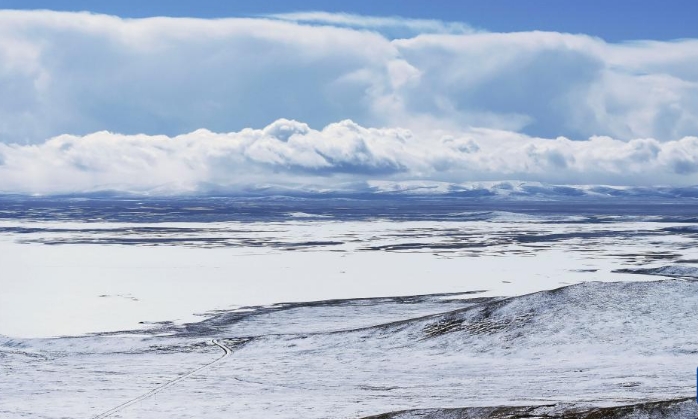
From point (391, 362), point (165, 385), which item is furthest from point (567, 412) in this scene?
point (165, 385)

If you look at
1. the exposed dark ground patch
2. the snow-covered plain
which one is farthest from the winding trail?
the exposed dark ground patch

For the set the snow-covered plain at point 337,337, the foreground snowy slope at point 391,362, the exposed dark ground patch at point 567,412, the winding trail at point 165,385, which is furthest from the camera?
the snow-covered plain at point 337,337

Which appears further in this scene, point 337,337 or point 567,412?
point 337,337

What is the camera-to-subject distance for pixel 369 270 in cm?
7231

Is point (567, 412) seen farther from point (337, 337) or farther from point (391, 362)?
point (337, 337)

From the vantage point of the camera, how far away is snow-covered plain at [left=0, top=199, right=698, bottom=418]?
2991 cm

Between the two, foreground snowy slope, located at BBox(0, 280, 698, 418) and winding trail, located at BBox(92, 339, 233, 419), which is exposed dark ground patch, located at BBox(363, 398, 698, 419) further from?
winding trail, located at BBox(92, 339, 233, 419)

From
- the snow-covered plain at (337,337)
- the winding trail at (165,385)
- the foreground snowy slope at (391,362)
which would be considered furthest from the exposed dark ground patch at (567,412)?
the winding trail at (165,385)

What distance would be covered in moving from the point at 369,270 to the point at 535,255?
21.3 m

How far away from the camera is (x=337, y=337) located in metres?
41.2

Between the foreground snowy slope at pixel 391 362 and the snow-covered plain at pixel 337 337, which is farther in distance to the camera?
the snow-covered plain at pixel 337 337

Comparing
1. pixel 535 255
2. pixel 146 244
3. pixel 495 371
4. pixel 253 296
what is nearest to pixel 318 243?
pixel 146 244

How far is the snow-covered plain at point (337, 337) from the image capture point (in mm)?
29906

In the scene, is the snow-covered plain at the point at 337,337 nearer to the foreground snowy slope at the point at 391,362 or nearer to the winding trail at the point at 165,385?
the foreground snowy slope at the point at 391,362
